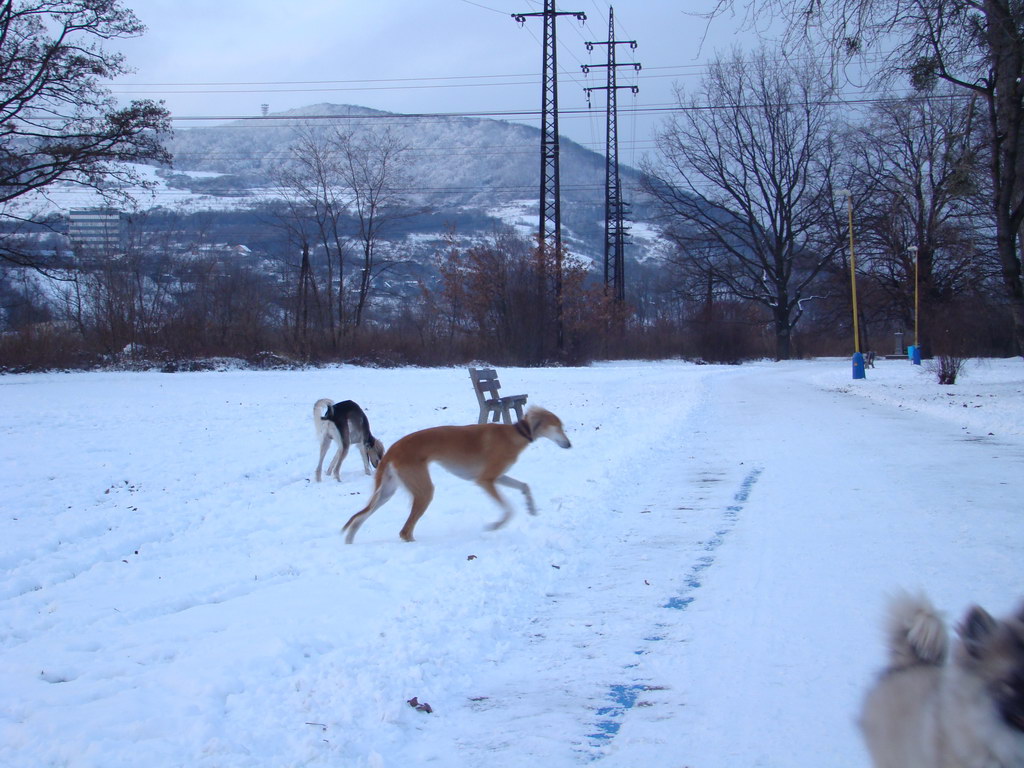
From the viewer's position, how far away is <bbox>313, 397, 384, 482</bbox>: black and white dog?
11984 millimetres

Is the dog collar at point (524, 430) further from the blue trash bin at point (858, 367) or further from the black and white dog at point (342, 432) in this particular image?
the blue trash bin at point (858, 367)

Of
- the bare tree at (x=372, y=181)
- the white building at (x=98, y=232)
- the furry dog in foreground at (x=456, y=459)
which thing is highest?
the bare tree at (x=372, y=181)

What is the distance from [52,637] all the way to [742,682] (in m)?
4.19

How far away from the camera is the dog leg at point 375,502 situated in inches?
304

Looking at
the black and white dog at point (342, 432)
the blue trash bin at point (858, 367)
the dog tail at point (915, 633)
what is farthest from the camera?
the blue trash bin at point (858, 367)

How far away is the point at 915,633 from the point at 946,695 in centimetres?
25

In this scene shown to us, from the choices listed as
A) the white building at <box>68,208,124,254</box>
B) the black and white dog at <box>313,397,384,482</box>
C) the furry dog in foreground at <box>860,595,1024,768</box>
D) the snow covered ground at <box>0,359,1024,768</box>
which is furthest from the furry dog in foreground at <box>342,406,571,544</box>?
the white building at <box>68,208,124,254</box>

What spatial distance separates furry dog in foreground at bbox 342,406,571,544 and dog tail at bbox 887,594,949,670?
568 centimetres

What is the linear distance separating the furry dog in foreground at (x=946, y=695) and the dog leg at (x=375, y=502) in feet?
18.8

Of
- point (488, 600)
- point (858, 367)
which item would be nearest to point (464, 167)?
point (858, 367)

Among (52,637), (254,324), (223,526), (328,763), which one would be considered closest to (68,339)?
(254,324)

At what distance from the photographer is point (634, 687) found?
434 centimetres

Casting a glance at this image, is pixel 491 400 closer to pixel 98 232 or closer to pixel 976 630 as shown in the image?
pixel 976 630

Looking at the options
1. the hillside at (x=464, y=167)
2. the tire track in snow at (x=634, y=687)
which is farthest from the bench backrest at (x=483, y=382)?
the hillside at (x=464, y=167)
